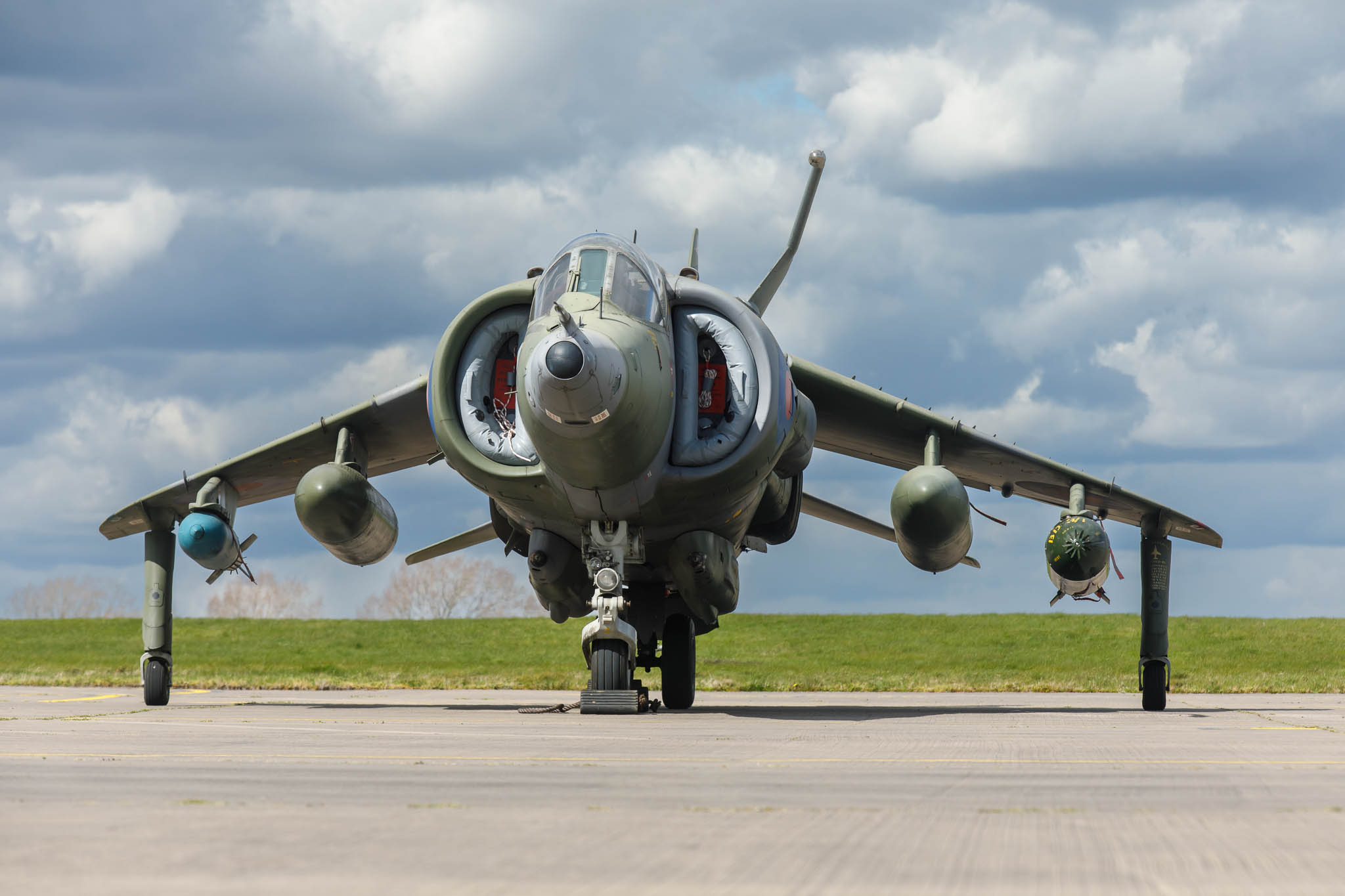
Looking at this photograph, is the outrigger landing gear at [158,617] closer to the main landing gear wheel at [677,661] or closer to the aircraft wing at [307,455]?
the aircraft wing at [307,455]

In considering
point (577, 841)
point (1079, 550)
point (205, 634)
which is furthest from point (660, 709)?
point (205, 634)

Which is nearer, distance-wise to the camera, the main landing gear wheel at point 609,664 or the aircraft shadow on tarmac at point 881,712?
the main landing gear wheel at point 609,664

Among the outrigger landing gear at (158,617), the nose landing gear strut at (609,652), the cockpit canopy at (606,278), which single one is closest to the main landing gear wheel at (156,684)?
the outrigger landing gear at (158,617)

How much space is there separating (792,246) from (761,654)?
2356cm

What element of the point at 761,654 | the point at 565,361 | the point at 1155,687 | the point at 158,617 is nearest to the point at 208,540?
the point at 158,617

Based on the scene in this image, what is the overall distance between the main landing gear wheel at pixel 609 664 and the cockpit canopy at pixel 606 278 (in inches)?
128

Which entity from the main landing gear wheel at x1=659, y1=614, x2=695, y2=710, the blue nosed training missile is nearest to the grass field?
the main landing gear wheel at x1=659, y1=614, x2=695, y2=710

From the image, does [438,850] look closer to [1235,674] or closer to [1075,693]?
[1075,693]

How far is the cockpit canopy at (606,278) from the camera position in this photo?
13.2 meters

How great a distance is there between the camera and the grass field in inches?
Result: 1062

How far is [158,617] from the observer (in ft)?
58.0

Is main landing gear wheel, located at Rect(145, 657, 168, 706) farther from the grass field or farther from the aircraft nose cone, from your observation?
the aircraft nose cone

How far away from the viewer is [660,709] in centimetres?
1566

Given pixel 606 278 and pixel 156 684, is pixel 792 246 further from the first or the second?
pixel 156 684
